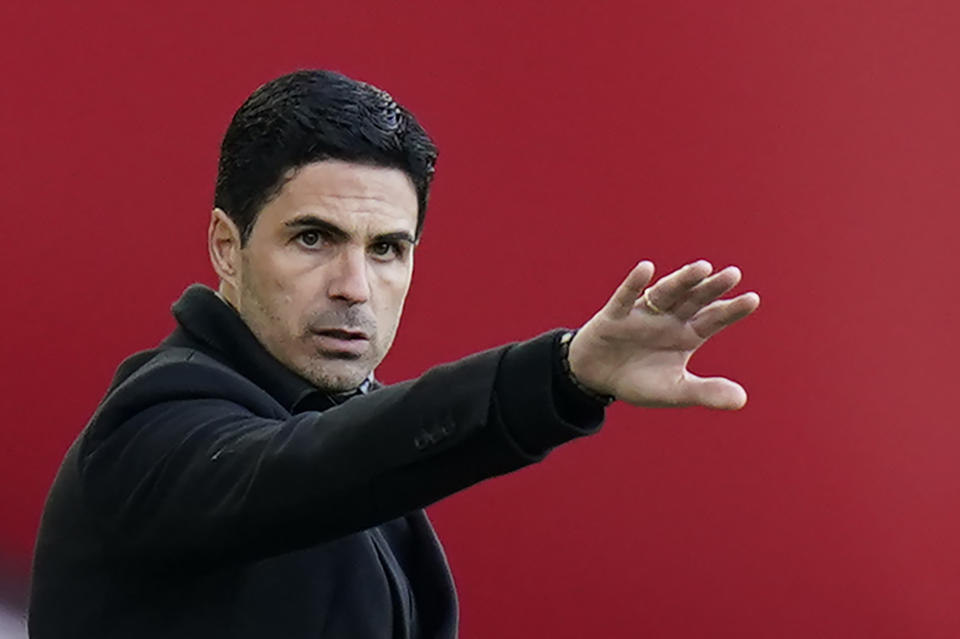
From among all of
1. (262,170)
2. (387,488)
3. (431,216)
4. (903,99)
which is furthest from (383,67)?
(387,488)

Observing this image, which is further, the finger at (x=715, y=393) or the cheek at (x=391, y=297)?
the cheek at (x=391, y=297)

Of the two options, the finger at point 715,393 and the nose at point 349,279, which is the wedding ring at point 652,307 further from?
the nose at point 349,279

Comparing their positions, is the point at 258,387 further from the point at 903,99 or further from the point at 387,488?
the point at 903,99

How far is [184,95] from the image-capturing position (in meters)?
2.59

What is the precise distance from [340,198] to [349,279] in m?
0.07

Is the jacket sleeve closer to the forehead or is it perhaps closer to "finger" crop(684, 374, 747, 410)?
"finger" crop(684, 374, 747, 410)

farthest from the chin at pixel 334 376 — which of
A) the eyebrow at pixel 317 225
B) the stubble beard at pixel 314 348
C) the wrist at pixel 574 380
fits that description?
the wrist at pixel 574 380

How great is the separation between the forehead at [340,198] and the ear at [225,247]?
0.05 m

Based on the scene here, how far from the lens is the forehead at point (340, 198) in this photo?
4.37ft

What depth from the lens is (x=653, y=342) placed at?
3.20 ft

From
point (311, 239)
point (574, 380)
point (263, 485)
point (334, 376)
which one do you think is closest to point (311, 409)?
point (334, 376)

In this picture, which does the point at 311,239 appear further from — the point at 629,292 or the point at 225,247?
the point at 629,292

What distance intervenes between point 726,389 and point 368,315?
18.0 inches

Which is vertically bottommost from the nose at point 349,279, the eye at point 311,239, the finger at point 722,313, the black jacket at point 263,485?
the black jacket at point 263,485
